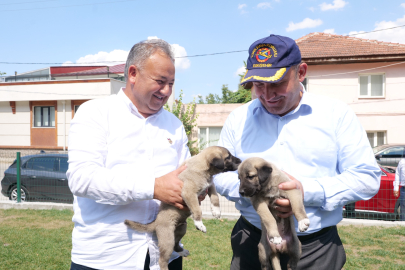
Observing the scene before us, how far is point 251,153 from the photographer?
3.16m

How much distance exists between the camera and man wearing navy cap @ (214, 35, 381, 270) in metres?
2.76

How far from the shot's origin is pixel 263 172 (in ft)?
9.03

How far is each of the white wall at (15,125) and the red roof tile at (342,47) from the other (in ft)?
83.9

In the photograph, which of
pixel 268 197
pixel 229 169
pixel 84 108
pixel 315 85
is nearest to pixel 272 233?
pixel 268 197

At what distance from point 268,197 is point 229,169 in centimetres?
50

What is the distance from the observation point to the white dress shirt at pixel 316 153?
2.75 meters

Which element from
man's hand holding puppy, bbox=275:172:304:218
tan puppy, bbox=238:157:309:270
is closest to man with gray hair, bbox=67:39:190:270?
tan puppy, bbox=238:157:309:270

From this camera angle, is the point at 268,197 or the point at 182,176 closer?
the point at 268,197

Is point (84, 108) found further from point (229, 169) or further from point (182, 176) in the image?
point (229, 169)

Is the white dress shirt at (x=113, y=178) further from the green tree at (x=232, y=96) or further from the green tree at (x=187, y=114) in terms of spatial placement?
the green tree at (x=232, y=96)

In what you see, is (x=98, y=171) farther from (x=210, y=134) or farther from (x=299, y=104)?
(x=210, y=134)

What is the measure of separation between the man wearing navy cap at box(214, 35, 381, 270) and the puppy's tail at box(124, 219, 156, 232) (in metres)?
0.73

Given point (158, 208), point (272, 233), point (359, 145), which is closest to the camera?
point (272, 233)

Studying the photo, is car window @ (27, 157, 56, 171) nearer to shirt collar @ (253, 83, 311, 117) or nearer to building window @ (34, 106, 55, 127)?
shirt collar @ (253, 83, 311, 117)
